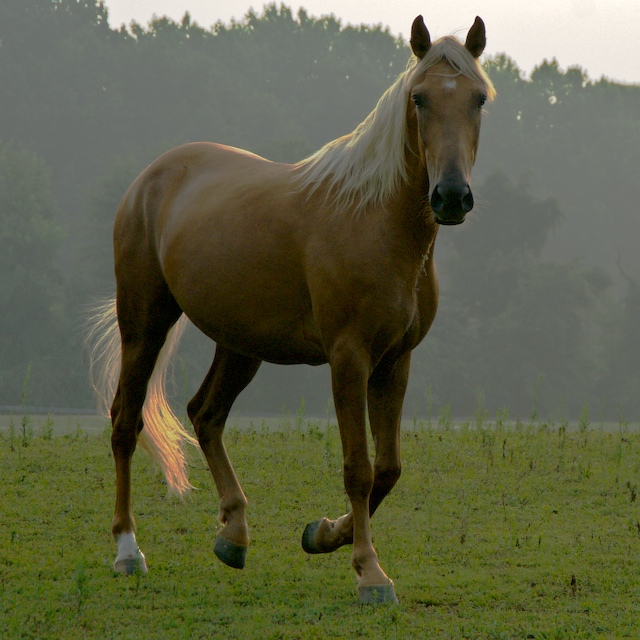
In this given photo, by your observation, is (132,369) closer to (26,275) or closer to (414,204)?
(414,204)

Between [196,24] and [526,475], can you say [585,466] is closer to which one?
[526,475]

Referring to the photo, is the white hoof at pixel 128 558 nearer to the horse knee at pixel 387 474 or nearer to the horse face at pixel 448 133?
the horse knee at pixel 387 474

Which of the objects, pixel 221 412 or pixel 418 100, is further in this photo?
pixel 221 412

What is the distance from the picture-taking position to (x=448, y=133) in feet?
13.0

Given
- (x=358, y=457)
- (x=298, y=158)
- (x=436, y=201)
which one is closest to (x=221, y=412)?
(x=358, y=457)

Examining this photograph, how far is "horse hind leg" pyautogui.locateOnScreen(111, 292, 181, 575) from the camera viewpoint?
5395 mm

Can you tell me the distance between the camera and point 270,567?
5.17 m

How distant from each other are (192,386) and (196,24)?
40.4 meters

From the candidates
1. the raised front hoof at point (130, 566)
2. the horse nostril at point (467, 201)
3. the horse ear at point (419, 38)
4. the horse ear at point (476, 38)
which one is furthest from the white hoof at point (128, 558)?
the horse ear at point (476, 38)

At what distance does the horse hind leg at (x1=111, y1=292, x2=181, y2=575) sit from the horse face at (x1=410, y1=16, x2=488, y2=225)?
210 centimetres

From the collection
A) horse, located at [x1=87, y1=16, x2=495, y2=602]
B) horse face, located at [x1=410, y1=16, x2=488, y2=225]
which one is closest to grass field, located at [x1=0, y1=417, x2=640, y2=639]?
horse, located at [x1=87, y1=16, x2=495, y2=602]

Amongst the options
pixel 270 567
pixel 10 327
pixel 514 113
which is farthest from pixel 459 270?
pixel 270 567

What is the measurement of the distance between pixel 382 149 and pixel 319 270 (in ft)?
2.06

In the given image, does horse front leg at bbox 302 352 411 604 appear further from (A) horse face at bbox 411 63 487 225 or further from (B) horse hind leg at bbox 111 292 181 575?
(B) horse hind leg at bbox 111 292 181 575
